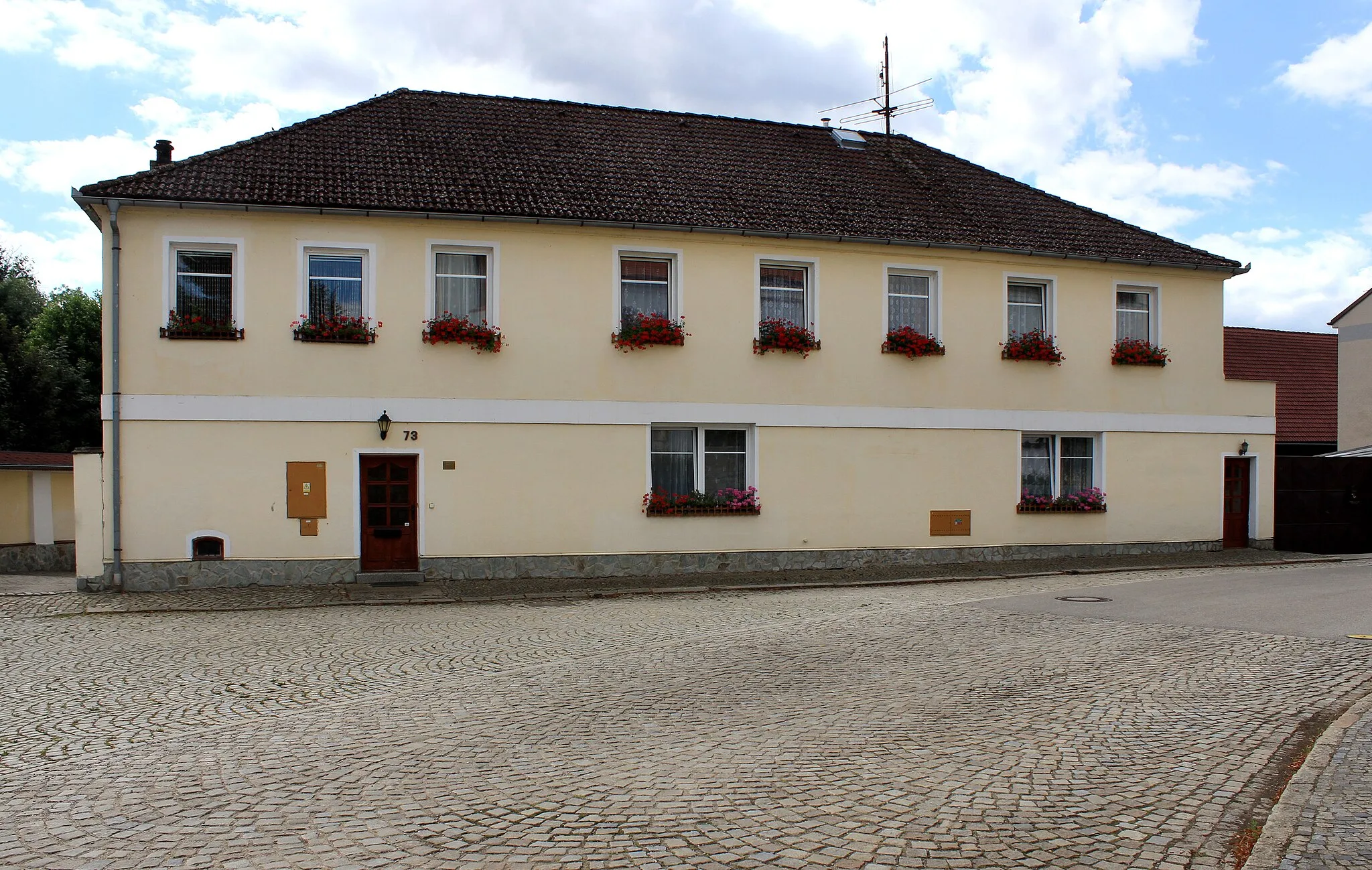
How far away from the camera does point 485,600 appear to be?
15.4m

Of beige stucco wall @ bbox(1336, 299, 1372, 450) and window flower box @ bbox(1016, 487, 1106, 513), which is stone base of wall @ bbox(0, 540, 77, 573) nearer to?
window flower box @ bbox(1016, 487, 1106, 513)

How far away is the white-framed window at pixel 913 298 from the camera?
64.8 feet

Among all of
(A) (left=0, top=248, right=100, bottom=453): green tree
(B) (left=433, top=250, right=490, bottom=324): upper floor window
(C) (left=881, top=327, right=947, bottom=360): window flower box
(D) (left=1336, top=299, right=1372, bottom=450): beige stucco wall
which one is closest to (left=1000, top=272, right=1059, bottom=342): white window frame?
(C) (left=881, top=327, right=947, bottom=360): window flower box

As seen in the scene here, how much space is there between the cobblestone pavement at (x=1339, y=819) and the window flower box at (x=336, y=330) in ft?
46.7

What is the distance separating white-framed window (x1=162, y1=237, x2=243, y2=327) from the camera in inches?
648

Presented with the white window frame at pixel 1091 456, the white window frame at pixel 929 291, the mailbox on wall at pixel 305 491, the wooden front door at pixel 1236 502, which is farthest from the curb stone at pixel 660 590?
the white window frame at pixel 929 291

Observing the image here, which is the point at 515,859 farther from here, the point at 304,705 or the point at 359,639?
the point at 359,639

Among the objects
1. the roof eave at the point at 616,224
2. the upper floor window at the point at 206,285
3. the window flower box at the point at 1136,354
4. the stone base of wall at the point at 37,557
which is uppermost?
the roof eave at the point at 616,224

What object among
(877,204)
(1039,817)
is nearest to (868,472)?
(877,204)

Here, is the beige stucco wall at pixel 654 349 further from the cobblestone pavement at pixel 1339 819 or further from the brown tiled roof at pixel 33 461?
the cobblestone pavement at pixel 1339 819

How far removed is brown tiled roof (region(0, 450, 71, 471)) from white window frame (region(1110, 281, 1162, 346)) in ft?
75.4

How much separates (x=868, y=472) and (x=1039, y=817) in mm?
14063

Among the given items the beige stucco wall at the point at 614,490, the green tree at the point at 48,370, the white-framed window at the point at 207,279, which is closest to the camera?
the beige stucco wall at the point at 614,490

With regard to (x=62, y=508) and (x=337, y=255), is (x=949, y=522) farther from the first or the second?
(x=62, y=508)
